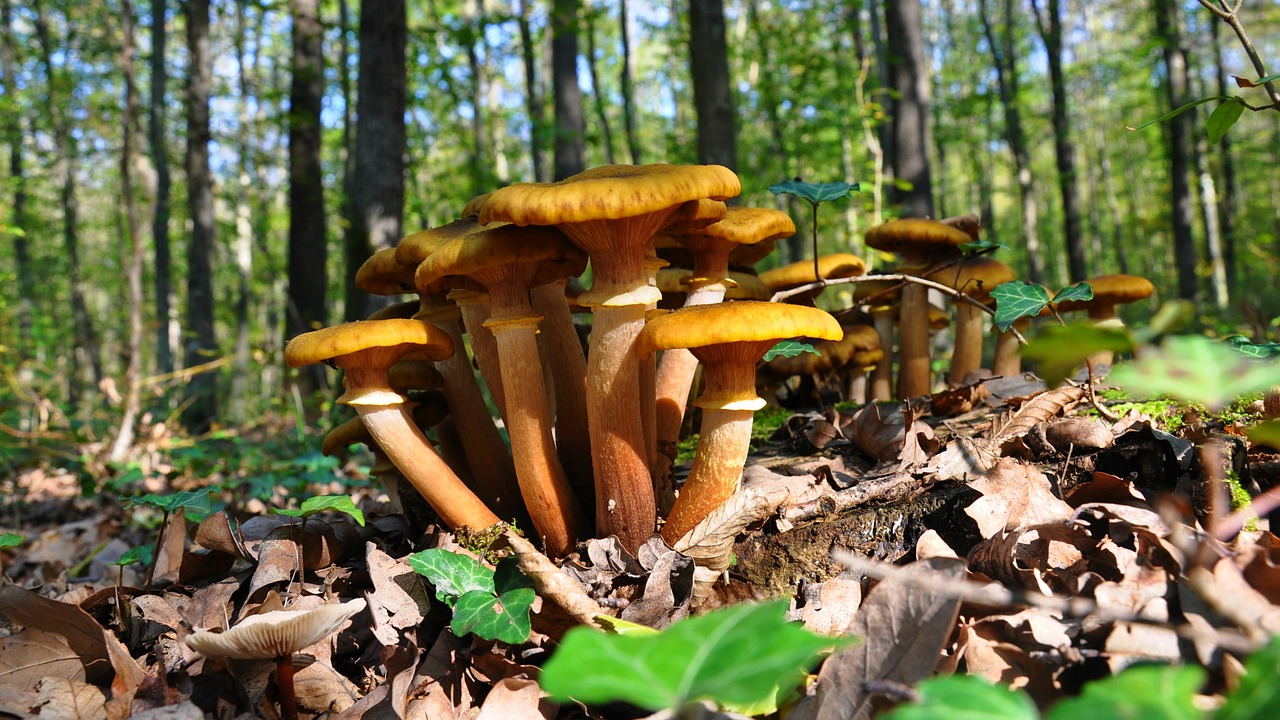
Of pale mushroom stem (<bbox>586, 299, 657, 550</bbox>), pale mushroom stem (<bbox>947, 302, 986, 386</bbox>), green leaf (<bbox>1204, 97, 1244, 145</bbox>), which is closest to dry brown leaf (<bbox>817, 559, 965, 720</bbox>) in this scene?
pale mushroom stem (<bbox>586, 299, 657, 550</bbox>)

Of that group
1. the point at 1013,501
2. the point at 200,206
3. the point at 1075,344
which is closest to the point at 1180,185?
the point at 1013,501

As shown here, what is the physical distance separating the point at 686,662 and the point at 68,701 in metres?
2.11

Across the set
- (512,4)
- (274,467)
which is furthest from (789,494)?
(512,4)

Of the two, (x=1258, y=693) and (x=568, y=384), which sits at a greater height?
(x=568, y=384)

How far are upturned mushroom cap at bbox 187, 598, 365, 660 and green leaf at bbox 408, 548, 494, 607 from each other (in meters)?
0.32

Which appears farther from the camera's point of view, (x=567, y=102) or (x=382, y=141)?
(x=567, y=102)

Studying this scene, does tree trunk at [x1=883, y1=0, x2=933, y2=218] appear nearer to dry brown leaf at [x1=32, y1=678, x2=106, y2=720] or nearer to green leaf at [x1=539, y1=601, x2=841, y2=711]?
green leaf at [x1=539, y1=601, x2=841, y2=711]

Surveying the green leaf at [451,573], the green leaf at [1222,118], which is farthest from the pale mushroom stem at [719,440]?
the green leaf at [1222,118]

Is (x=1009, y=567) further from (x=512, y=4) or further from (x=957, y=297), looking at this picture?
(x=512, y=4)

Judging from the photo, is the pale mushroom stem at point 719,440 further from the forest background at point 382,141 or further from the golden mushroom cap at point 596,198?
the forest background at point 382,141

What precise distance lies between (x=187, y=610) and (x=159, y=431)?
5.84 metres

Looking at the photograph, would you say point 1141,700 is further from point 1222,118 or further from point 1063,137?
point 1063,137

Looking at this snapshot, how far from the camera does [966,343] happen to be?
434cm

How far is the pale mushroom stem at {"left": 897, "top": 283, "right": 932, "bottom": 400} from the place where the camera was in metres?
4.25
